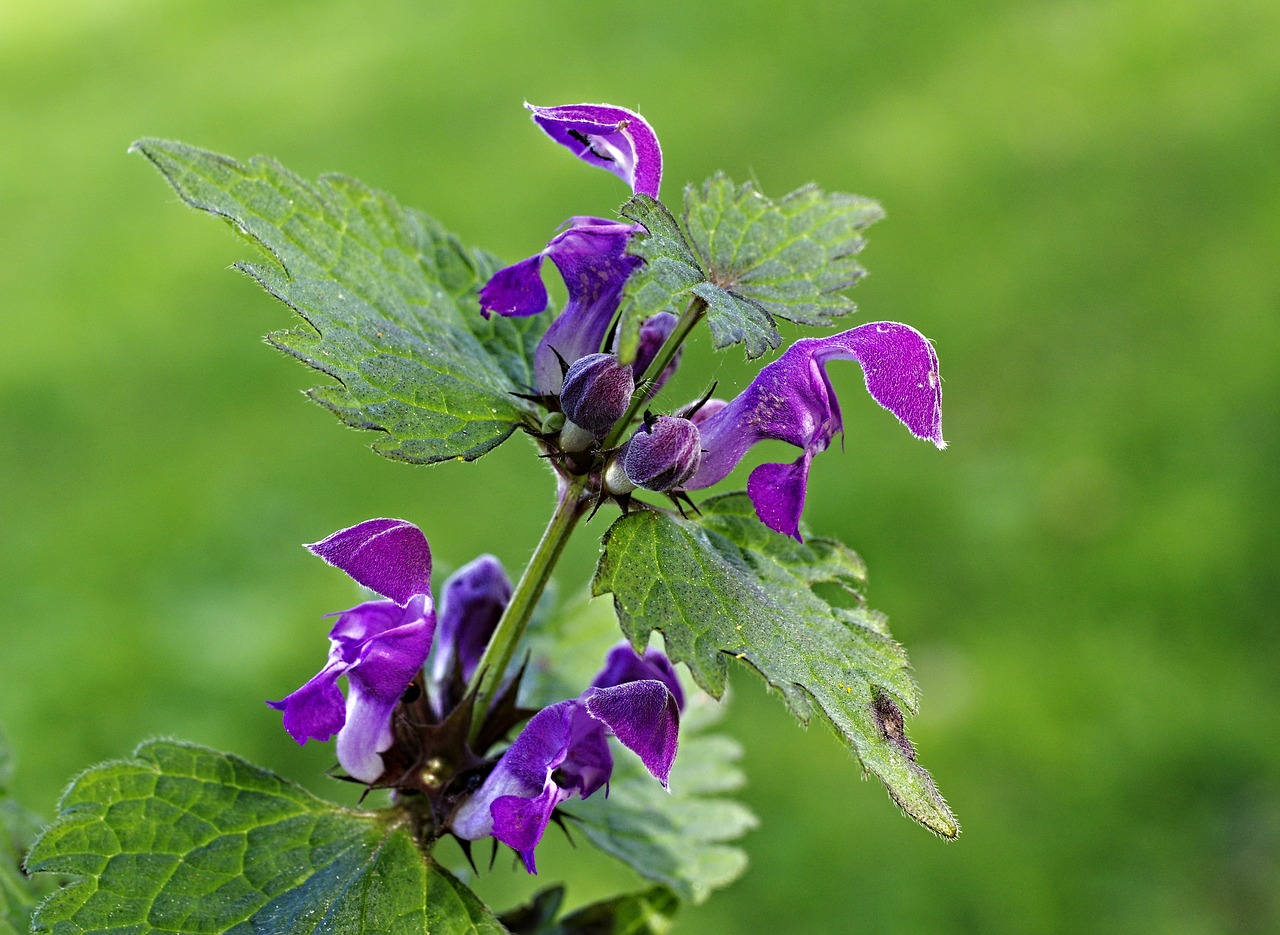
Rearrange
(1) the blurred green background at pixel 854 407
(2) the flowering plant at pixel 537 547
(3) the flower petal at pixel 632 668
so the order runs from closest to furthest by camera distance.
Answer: (2) the flowering plant at pixel 537 547 → (3) the flower petal at pixel 632 668 → (1) the blurred green background at pixel 854 407

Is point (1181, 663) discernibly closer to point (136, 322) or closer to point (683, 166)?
point (683, 166)

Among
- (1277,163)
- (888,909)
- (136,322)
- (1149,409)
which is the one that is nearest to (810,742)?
(888,909)

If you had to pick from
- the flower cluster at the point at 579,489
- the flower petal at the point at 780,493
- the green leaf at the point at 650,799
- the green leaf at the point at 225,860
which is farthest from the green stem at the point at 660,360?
the green leaf at the point at 650,799

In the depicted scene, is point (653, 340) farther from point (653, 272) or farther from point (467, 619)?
point (467, 619)

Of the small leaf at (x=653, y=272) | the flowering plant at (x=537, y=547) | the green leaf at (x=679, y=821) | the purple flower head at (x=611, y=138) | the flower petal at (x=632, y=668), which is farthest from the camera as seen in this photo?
the green leaf at (x=679, y=821)

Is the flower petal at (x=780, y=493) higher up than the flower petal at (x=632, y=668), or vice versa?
the flower petal at (x=780, y=493)

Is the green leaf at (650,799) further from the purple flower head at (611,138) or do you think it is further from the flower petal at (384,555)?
the purple flower head at (611,138)

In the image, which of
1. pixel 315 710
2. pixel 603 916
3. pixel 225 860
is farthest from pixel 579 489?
pixel 603 916
